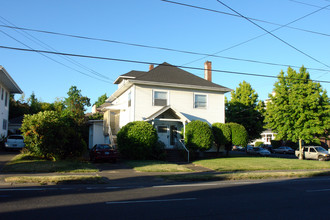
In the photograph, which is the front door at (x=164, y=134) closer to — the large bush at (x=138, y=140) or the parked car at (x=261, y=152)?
the large bush at (x=138, y=140)

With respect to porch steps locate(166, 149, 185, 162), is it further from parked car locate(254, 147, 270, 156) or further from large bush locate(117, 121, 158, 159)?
parked car locate(254, 147, 270, 156)

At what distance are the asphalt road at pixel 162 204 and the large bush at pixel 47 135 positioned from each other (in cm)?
861

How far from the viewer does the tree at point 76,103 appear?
38406 millimetres

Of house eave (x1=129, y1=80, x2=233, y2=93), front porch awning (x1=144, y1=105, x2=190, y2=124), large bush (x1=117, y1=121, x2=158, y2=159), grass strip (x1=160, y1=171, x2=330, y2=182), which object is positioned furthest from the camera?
house eave (x1=129, y1=80, x2=233, y2=93)

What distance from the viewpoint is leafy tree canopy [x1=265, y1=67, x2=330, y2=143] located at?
28953 mm

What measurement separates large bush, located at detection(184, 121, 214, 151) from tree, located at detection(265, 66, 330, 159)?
35.6ft

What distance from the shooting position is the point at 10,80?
1148 inches

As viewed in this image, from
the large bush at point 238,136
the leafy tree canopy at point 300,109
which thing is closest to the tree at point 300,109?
the leafy tree canopy at point 300,109

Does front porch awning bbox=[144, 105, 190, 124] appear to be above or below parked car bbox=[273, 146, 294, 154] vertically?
above

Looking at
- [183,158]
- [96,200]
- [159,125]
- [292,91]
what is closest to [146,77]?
[159,125]

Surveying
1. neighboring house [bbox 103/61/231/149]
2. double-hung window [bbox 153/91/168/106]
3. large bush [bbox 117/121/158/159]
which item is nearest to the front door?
neighboring house [bbox 103/61/231/149]

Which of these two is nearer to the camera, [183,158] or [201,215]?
[201,215]

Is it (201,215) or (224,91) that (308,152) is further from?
(201,215)

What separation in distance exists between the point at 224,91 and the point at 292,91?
312 inches
